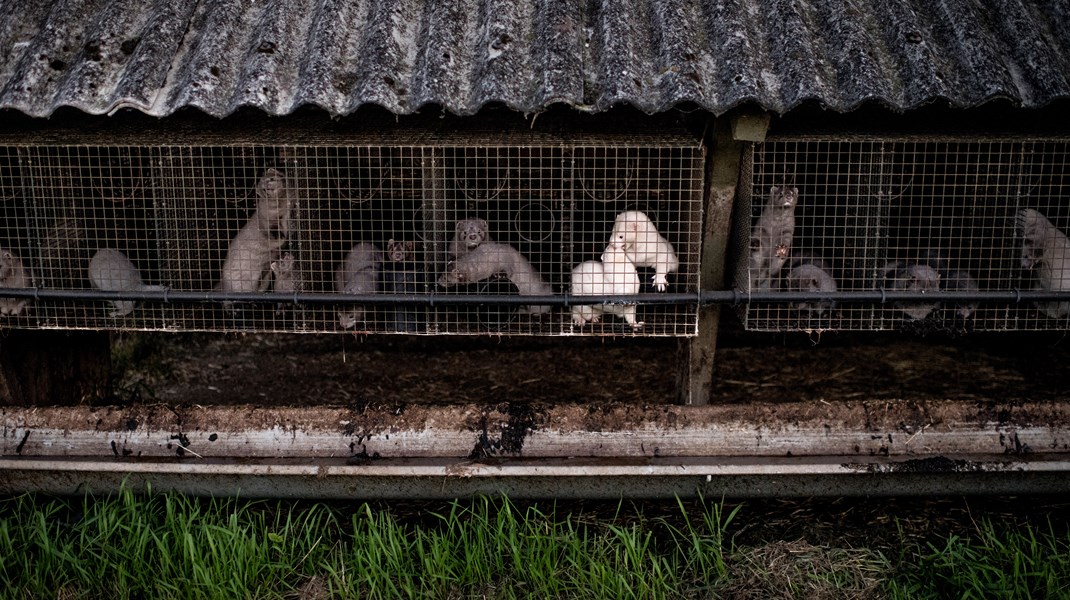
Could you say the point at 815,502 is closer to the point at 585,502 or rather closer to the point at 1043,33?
the point at 585,502

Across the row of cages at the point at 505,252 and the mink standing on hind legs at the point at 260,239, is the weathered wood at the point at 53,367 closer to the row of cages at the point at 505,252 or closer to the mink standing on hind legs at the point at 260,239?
the row of cages at the point at 505,252

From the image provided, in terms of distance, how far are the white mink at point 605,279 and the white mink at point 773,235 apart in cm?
63

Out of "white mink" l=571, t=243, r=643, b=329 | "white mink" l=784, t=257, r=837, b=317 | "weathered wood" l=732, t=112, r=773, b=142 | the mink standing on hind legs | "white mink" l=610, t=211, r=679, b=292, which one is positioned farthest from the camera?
the mink standing on hind legs

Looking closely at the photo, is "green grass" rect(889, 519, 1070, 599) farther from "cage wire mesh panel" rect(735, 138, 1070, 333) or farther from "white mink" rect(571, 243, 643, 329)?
"white mink" rect(571, 243, 643, 329)

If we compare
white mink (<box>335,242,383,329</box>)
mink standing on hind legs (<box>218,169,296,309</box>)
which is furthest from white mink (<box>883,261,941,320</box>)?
mink standing on hind legs (<box>218,169,296,309</box>)

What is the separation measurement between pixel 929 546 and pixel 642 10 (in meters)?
2.89

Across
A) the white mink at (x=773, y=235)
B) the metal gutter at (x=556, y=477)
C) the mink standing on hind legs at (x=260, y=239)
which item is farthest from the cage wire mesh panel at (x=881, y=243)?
the mink standing on hind legs at (x=260, y=239)

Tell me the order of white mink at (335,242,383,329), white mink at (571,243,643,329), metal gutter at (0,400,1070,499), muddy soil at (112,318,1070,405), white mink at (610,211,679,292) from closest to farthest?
metal gutter at (0,400,1070,499) → white mink at (571,243,643,329) → white mink at (610,211,679,292) → white mink at (335,242,383,329) → muddy soil at (112,318,1070,405)

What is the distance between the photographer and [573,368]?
6.96m

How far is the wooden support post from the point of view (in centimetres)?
395

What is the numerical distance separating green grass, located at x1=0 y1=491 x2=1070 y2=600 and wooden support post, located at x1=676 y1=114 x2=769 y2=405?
71cm

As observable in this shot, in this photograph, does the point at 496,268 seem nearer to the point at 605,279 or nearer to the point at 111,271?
the point at 605,279

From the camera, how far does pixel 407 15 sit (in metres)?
4.27

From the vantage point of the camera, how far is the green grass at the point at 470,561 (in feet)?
13.0
